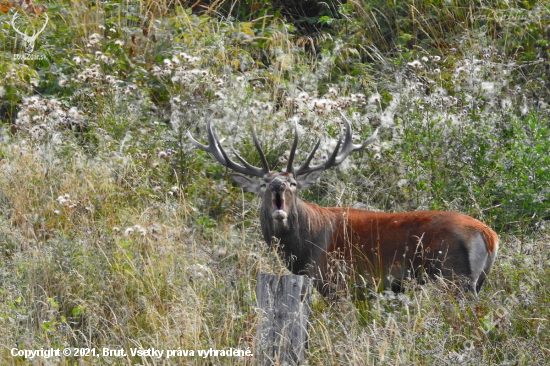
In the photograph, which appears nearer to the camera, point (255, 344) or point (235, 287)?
point (255, 344)

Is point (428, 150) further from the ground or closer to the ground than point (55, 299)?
further from the ground

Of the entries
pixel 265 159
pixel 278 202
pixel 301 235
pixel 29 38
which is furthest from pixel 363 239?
pixel 29 38

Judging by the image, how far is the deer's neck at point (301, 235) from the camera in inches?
292

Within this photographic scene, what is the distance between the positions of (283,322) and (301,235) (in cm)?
215

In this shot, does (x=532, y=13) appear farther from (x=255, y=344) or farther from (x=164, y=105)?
(x=255, y=344)

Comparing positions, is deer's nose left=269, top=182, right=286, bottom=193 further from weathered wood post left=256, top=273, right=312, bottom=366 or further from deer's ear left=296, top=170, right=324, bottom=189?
weathered wood post left=256, top=273, right=312, bottom=366

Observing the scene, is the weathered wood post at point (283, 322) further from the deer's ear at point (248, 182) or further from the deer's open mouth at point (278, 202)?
the deer's ear at point (248, 182)

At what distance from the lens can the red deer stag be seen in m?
6.80

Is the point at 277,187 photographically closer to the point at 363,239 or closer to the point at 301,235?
the point at 301,235

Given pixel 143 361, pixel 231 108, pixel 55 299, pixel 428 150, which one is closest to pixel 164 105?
pixel 231 108

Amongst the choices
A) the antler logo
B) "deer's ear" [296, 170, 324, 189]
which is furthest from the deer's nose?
the antler logo

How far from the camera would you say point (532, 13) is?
11.6 metres

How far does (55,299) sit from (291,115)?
429 centimetres

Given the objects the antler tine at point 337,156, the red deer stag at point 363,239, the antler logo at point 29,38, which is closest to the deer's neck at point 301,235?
the red deer stag at point 363,239
